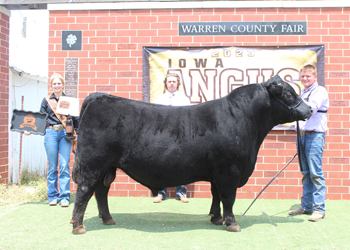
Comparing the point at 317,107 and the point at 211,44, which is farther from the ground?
the point at 211,44

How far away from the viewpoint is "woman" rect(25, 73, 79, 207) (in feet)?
16.1

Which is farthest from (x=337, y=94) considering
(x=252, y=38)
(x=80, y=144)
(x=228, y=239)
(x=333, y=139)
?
(x=80, y=144)

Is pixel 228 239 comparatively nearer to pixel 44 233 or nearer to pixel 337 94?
pixel 44 233

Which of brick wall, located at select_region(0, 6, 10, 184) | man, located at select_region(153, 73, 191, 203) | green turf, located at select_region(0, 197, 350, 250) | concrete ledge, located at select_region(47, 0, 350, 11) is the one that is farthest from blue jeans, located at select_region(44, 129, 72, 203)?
concrete ledge, located at select_region(47, 0, 350, 11)

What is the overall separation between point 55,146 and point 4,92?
198 cm

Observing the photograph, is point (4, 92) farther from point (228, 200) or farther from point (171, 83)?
point (228, 200)

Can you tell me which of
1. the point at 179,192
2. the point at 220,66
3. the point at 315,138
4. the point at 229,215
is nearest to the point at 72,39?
the point at 220,66

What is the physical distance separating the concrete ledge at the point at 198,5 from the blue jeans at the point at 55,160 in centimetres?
231

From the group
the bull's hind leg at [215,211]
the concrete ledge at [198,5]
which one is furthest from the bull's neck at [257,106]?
the concrete ledge at [198,5]

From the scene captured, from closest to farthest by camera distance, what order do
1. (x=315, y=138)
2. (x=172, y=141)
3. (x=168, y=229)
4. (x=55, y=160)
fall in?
(x=172, y=141)
(x=168, y=229)
(x=315, y=138)
(x=55, y=160)

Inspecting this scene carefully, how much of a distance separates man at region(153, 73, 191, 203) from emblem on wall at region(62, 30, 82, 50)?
1793 millimetres

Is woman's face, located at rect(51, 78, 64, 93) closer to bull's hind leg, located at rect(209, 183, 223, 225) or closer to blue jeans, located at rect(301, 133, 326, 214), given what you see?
bull's hind leg, located at rect(209, 183, 223, 225)

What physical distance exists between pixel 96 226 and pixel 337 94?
4.40 metres

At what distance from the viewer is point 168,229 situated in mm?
3748
